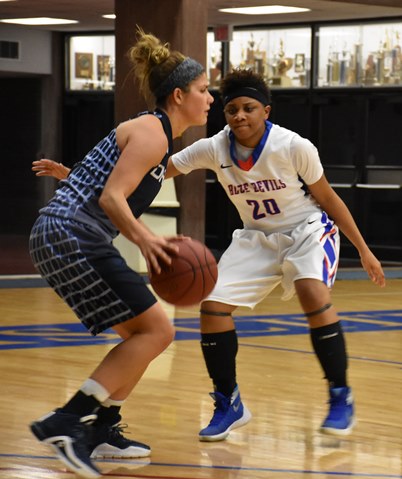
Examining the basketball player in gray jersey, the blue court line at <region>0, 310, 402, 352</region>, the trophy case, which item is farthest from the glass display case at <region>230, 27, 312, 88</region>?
the basketball player in gray jersey

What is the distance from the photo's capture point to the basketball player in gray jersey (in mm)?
3846

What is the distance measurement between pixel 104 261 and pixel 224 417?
1.06 m

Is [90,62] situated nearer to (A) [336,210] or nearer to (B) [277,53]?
(B) [277,53]

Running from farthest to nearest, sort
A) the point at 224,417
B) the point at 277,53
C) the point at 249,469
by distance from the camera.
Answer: the point at 277,53, the point at 224,417, the point at 249,469

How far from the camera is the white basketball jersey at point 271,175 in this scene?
15.7ft

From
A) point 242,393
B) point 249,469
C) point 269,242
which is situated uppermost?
point 269,242

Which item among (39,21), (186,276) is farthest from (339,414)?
(39,21)

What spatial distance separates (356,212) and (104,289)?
11.1m

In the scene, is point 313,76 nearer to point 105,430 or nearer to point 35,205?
point 35,205

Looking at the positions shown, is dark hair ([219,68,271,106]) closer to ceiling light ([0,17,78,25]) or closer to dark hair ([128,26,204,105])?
dark hair ([128,26,204,105])

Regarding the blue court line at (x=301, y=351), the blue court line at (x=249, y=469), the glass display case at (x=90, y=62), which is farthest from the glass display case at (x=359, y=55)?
the blue court line at (x=249, y=469)

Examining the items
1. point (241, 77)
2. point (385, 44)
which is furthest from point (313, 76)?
point (241, 77)

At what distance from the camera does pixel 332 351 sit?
4.74m

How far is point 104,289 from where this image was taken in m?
3.93
